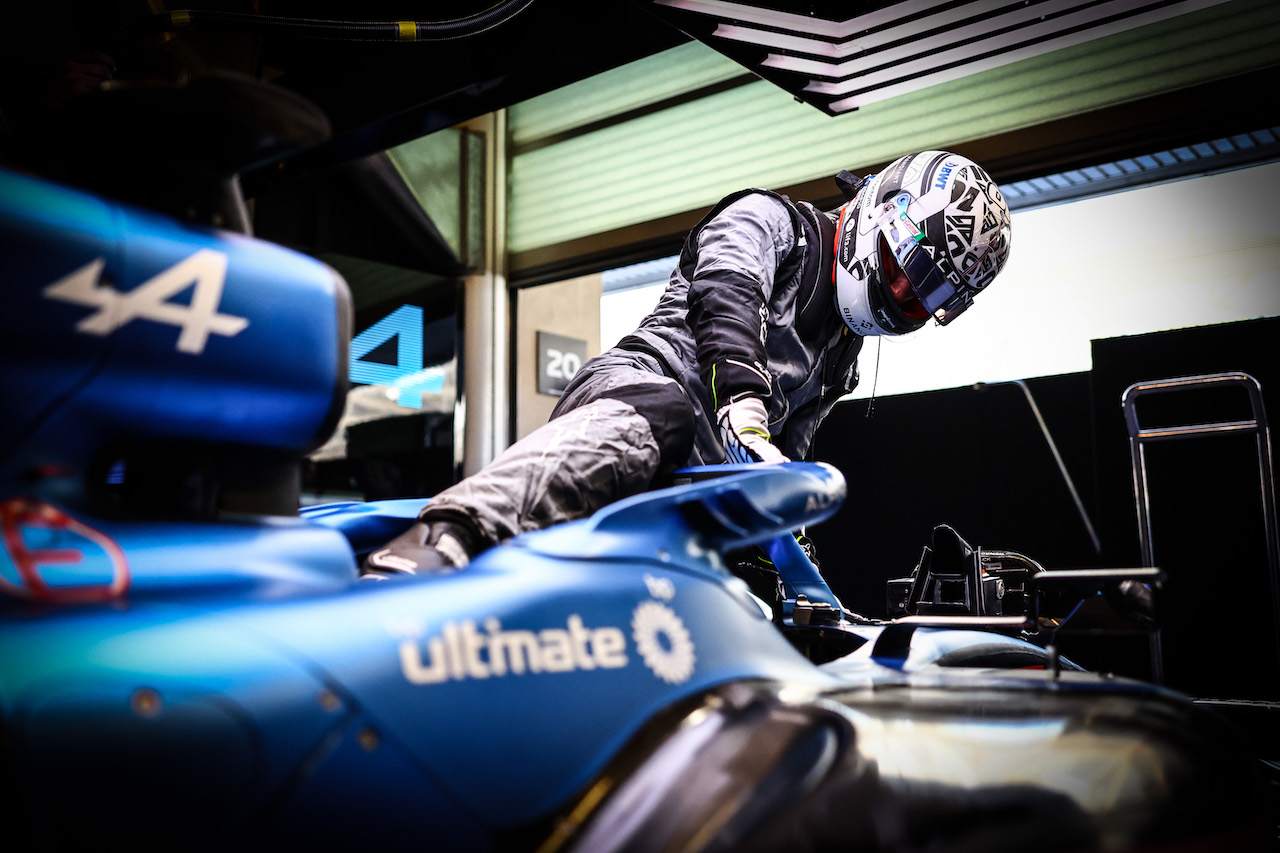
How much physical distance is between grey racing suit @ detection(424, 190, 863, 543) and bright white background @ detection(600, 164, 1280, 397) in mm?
2074

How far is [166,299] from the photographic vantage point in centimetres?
81

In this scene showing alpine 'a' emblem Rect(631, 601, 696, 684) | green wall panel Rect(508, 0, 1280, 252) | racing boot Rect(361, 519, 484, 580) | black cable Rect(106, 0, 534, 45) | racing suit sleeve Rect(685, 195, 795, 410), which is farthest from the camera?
green wall panel Rect(508, 0, 1280, 252)

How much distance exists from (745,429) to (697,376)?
1.00ft

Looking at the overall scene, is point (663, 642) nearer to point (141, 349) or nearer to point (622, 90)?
point (141, 349)

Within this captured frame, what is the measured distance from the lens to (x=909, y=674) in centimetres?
132

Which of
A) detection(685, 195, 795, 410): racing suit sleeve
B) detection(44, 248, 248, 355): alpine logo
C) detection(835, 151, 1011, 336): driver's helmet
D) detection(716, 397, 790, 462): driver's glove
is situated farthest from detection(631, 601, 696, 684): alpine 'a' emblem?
detection(835, 151, 1011, 336): driver's helmet

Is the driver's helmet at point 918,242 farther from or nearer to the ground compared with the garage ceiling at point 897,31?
nearer to the ground

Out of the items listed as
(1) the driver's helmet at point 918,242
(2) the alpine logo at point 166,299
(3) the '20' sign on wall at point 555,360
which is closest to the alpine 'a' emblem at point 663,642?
(2) the alpine logo at point 166,299

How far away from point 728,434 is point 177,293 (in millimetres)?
1154

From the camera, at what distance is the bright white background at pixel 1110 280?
4191 millimetres

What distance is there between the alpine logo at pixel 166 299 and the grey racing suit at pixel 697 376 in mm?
524

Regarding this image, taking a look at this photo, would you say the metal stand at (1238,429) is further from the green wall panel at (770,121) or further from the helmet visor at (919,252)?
the green wall panel at (770,121)

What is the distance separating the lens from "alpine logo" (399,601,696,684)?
811 millimetres

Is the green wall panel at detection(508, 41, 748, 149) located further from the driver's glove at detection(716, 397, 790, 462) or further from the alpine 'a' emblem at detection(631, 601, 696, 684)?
the alpine 'a' emblem at detection(631, 601, 696, 684)
